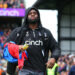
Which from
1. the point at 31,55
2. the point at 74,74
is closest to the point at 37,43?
the point at 31,55

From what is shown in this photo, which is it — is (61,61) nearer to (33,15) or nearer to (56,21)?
(56,21)

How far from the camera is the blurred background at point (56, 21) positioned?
12695 mm

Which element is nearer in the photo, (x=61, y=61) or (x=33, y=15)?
(x=33, y=15)

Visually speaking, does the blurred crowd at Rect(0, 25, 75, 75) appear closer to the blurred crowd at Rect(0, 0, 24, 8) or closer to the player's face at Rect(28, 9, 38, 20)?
the blurred crowd at Rect(0, 0, 24, 8)

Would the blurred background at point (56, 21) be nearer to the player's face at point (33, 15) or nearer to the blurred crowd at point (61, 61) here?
the blurred crowd at point (61, 61)

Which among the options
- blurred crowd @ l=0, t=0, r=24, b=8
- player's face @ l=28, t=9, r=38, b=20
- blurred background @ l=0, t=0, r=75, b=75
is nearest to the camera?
player's face @ l=28, t=9, r=38, b=20

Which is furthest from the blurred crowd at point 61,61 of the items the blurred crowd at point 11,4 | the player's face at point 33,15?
the player's face at point 33,15

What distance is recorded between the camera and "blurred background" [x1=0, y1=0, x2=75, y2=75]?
500 inches

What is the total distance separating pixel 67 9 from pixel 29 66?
12926 mm

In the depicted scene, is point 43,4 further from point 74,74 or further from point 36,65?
point 36,65

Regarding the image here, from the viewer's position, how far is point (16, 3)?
2102cm

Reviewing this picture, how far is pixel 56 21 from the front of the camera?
510 inches

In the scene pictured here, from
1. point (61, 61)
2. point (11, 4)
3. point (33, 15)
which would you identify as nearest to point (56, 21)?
point (61, 61)

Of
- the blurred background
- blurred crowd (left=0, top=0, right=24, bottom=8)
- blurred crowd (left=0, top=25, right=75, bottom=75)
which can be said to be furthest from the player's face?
blurred crowd (left=0, top=0, right=24, bottom=8)
